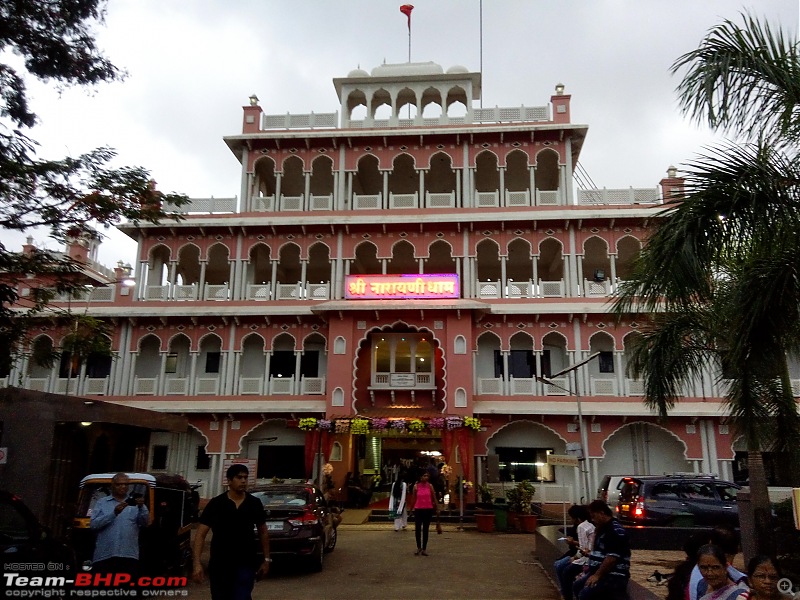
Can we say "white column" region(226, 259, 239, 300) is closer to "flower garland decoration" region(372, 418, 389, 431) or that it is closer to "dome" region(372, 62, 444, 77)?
"flower garland decoration" region(372, 418, 389, 431)

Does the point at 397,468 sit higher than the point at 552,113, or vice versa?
the point at 552,113

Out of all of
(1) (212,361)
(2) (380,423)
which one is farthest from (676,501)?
(1) (212,361)

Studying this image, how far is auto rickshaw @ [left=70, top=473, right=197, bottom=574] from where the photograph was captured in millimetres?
9227

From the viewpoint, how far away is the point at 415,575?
11.4 m

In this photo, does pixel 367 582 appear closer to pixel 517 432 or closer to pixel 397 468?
pixel 517 432

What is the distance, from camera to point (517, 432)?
24.7 m

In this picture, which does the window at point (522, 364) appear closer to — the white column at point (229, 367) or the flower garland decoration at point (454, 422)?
the flower garland decoration at point (454, 422)

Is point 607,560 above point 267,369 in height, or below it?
below

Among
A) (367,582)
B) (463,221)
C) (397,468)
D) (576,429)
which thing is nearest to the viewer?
(367,582)

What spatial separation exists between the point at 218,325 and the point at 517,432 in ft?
41.0

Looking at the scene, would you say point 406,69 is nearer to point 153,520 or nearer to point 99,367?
point 99,367

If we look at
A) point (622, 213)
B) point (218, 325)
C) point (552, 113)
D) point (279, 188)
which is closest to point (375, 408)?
point (218, 325)

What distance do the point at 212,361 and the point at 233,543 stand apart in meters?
21.6

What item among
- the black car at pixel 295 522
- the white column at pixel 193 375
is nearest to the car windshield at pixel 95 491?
the black car at pixel 295 522
